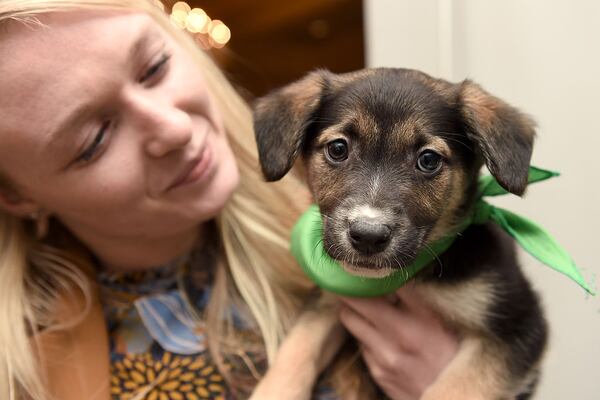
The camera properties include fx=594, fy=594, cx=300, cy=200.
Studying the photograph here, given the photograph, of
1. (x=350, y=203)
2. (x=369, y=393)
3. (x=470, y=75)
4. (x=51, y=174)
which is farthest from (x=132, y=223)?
(x=470, y=75)

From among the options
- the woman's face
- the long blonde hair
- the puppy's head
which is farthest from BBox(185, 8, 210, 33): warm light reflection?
the puppy's head

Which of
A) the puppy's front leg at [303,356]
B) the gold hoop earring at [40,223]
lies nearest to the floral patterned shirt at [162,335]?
the puppy's front leg at [303,356]

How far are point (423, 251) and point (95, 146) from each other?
915mm

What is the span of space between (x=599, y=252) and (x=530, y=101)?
62 cm

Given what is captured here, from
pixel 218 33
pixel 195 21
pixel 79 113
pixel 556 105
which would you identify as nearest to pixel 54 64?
pixel 79 113

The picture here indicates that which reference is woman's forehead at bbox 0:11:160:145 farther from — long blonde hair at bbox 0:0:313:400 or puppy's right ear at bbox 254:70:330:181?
puppy's right ear at bbox 254:70:330:181

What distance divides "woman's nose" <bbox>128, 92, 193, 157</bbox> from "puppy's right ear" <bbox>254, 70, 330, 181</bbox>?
0.64 ft

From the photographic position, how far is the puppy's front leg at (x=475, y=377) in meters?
1.54

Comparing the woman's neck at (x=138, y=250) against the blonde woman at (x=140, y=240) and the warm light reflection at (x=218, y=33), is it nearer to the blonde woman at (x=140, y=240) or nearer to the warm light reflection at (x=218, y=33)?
the blonde woman at (x=140, y=240)

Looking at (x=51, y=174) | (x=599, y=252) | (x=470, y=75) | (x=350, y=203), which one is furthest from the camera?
(x=470, y=75)

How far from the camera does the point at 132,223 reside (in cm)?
174

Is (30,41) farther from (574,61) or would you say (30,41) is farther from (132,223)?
(574,61)

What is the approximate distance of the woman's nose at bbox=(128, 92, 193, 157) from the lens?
5.12ft

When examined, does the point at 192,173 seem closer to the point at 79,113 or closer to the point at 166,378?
the point at 79,113
